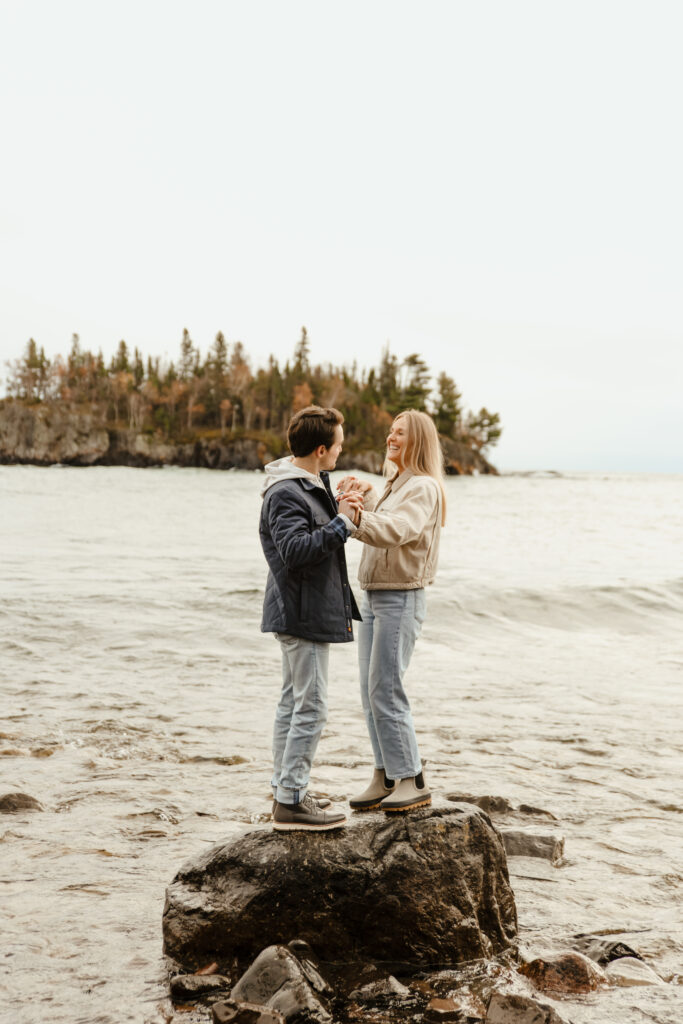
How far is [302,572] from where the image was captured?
434 centimetres

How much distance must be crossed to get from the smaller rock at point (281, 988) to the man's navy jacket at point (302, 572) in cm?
152

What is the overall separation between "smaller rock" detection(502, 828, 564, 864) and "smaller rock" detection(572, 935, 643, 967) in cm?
116

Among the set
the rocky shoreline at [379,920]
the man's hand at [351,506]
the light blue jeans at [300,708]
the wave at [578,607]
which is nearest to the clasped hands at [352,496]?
the man's hand at [351,506]

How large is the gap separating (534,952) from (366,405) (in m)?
134

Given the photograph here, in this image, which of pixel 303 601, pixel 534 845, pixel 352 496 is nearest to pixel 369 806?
pixel 303 601

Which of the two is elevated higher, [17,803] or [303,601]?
[303,601]

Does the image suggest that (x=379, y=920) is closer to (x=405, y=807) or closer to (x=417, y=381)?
(x=405, y=807)

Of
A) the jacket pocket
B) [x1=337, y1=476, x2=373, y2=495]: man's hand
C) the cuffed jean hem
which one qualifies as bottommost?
the cuffed jean hem

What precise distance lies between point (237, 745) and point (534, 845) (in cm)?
350

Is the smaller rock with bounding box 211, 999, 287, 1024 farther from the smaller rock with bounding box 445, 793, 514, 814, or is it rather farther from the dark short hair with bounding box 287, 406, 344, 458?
the smaller rock with bounding box 445, 793, 514, 814

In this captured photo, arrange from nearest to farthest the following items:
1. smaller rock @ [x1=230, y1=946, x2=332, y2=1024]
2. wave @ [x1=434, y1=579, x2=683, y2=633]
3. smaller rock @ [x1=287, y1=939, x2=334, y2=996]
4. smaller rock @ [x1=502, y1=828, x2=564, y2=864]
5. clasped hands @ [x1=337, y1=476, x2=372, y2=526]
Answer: smaller rock @ [x1=230, y1=946, x2=332, y2=1024] → smaller rock @ [x1=287, y1=939, x2=334, y2=996] → clasped hands @ [x1=337, y1=476, x2=372, y2=526] → smaller rock @ [x1=502, y1=828, x2=564, y2=864] → wave @ [x1=434, y1=579, x2=683, y2=633]

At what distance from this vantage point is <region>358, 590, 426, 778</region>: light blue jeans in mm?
4629

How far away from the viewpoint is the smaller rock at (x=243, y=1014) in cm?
370

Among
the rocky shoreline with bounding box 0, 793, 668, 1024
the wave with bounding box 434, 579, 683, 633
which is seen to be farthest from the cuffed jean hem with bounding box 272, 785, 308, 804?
the wave with bounding box 434, 579, 683, 633
